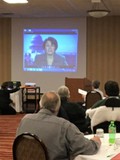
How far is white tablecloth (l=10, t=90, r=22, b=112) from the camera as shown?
10766 millimetres

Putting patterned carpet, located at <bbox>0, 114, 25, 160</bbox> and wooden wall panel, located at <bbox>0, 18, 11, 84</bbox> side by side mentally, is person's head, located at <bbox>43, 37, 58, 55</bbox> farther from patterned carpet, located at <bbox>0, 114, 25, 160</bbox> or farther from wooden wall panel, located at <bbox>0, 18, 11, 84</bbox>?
patterned carpet, located at <bbox>0, 114, 25, 160</bbox>

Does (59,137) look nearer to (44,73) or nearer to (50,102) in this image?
(50,102)

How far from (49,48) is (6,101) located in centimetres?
317

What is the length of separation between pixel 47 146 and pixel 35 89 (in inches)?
349

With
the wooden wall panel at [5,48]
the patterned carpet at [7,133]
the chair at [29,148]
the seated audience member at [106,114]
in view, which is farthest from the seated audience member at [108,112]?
the wooden wall panel at [5,48]

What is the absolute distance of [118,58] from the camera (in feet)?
40.2

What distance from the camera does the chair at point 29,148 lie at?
8.86 feet

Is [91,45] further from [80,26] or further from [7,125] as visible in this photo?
[7,125]

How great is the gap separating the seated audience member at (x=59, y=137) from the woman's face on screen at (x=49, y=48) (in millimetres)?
9648

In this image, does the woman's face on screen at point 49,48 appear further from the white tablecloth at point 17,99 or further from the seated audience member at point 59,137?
the seated audience member at point 59,137

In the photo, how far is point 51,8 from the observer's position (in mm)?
10680

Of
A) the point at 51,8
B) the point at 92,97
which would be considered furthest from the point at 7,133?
the point at 51,8

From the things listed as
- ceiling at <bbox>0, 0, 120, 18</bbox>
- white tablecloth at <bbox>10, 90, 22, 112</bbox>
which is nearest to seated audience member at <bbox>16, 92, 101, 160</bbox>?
ceiling at <bbox>0, 0, 120, 18</bbox>

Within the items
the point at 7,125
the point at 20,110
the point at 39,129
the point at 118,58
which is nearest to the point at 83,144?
the point at 39,129
